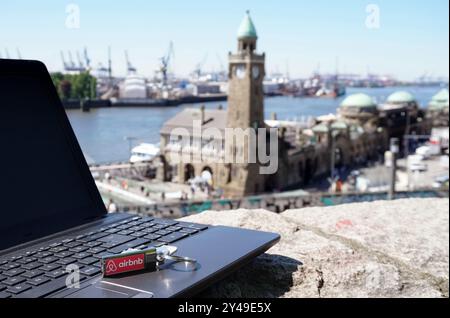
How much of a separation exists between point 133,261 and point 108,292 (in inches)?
3.2

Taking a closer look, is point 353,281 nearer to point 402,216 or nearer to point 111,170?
point 402,216

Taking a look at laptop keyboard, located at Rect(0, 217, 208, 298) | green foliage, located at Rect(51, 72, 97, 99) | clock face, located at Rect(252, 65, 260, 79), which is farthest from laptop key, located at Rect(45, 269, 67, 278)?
green foliage, located at Rect(51, 72, 97, 99)

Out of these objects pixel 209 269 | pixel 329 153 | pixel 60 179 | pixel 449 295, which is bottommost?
pixel 329 153

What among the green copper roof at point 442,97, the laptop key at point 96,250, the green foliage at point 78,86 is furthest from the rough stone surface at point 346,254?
the green copper roof at point 442,97

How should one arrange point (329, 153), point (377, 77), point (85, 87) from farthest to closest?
point (377, 77)
point (85, 87)
point (329, 153)

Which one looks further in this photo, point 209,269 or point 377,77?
point 377,77

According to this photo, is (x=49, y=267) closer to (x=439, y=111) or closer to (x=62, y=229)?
(x=62, y=229)

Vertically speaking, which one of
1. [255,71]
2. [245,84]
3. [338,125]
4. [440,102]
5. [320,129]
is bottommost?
[320,129]

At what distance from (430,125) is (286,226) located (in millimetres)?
44961

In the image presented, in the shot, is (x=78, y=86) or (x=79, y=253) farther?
(x=78, y=86)

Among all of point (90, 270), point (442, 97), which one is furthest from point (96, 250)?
point (442, 97)

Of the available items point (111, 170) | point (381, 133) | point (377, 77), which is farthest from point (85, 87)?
point (377, 77)

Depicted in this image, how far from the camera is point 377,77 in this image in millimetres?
116188

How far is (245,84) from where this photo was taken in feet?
82.9
